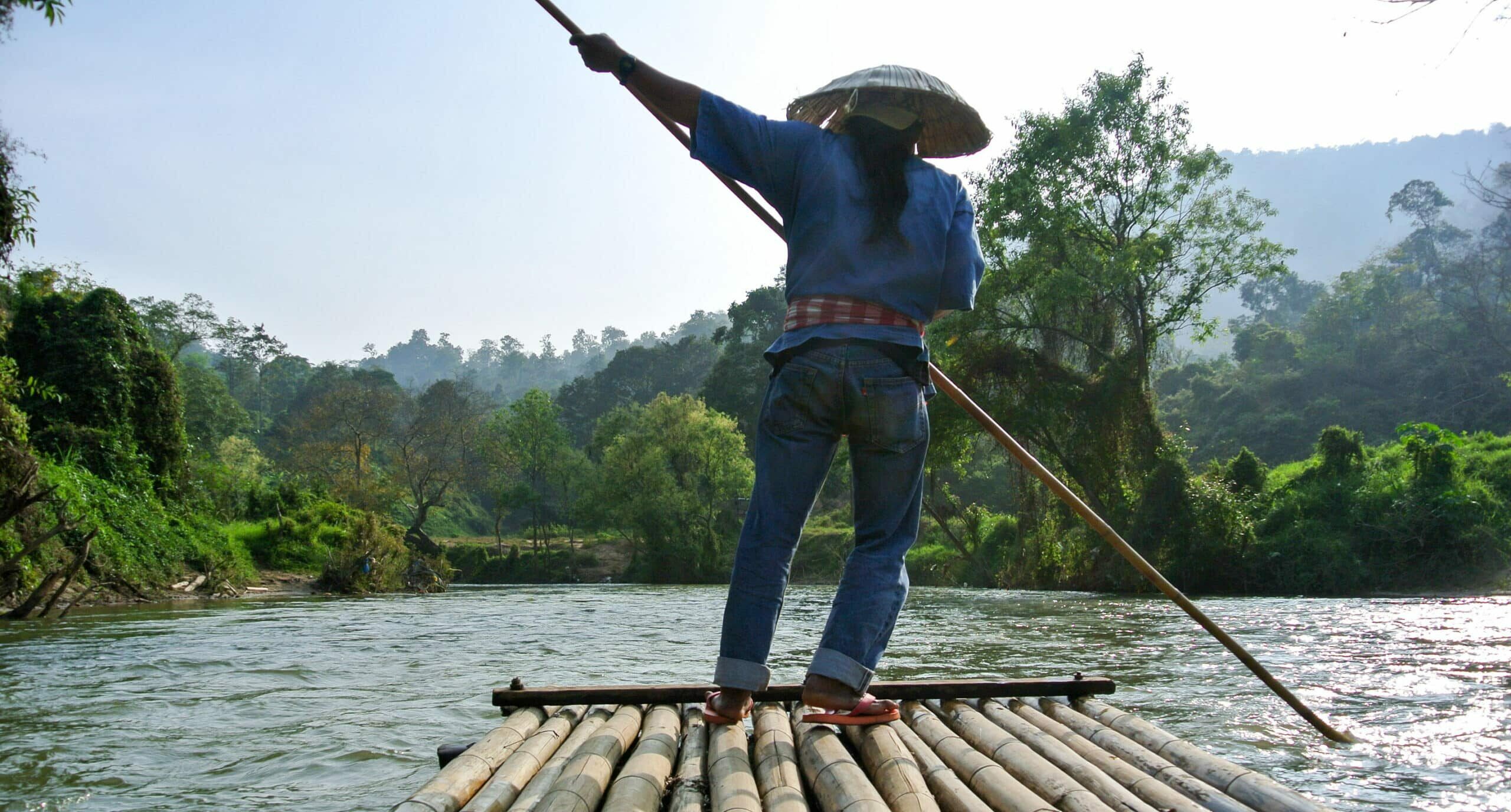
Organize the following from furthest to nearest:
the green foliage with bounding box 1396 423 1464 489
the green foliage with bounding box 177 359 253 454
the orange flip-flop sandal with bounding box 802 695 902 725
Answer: the green foliage with bounding box 177 359 253 454 < the green foliage with bounding box 1396 423 1464 489 < the orange flip-flop sandal with bounding box 802 695 902 725

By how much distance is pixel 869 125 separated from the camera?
3.02 meters

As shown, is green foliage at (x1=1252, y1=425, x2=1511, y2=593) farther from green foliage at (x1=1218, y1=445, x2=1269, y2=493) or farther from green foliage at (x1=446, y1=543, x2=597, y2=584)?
green foliage at (x1=446, y1=543, x2=597, y2=584)

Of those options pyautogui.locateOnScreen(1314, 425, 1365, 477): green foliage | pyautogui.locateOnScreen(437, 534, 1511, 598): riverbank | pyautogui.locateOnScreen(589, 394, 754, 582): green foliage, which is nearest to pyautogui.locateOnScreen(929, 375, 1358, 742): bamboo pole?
pyautogui.locateOnScreen(1314, 425, 1365, 477): green foliage

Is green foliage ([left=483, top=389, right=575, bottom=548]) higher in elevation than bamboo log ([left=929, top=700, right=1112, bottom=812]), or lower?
higher

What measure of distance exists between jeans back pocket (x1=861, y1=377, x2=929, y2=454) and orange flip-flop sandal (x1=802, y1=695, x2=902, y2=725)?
0.68 metres

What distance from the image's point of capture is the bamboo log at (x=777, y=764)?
1971 millimetres

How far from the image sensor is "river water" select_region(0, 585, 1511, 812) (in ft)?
9.59

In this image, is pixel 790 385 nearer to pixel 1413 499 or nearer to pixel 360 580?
pixel 1413 499

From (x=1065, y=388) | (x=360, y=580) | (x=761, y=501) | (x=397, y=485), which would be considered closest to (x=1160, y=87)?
(x=1065, y=388)

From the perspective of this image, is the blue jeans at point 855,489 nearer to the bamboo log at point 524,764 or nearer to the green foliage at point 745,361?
the bamboo log at point 524,764

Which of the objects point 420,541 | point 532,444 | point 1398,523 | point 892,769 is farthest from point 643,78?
point 532,444

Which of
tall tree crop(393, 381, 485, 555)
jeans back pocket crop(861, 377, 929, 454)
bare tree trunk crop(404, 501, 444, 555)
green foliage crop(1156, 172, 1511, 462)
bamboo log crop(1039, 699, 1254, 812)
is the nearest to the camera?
bamboo log crop(1039, 699, 1254, 812)

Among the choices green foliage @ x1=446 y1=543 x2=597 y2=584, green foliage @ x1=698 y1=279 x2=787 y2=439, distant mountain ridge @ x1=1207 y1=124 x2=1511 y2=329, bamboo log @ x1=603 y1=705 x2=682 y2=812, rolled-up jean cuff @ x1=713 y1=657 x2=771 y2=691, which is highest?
distant mountain ridge @ x1=1207 y1=124 x2=1511 y2=329

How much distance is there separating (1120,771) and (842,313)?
1.33m
